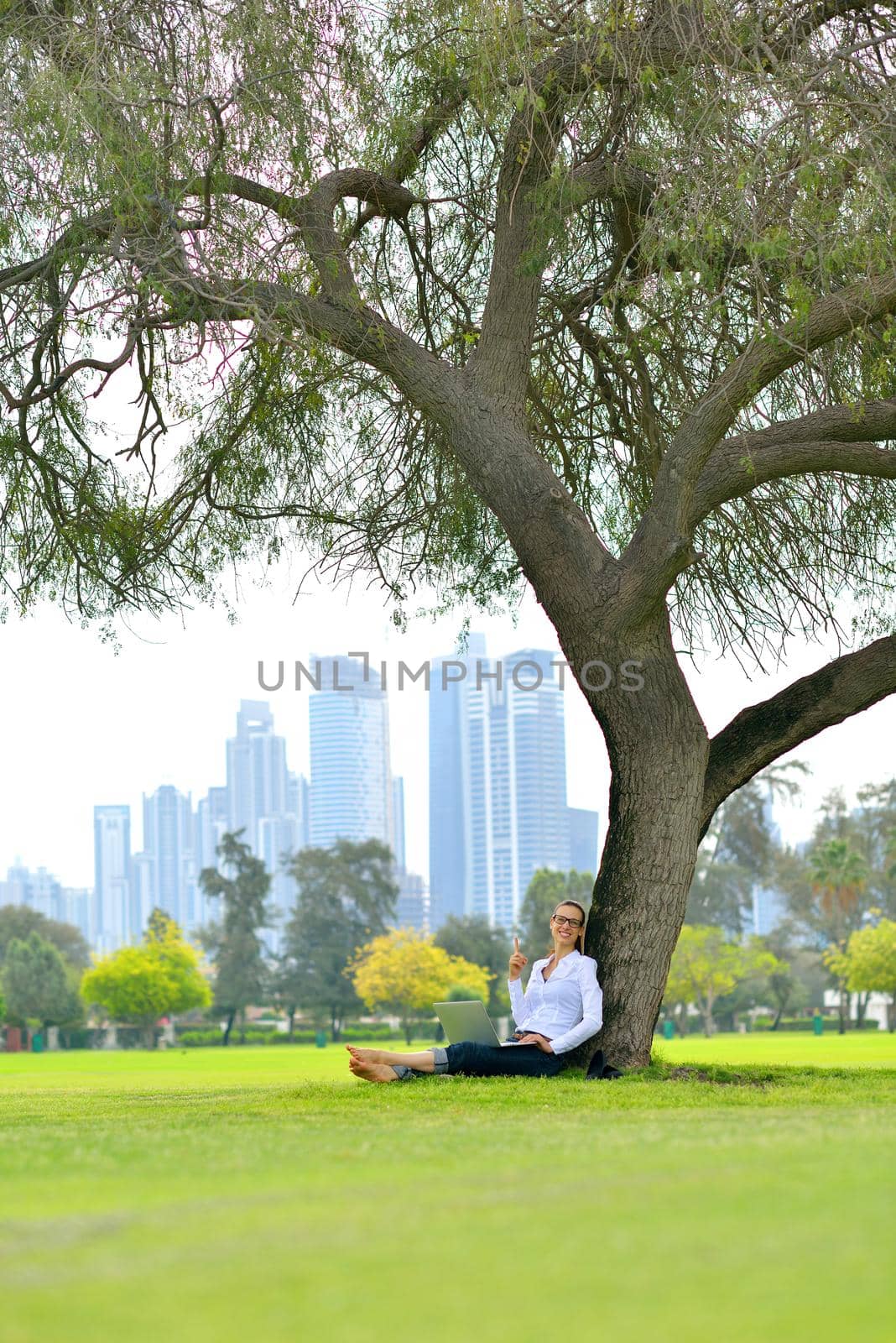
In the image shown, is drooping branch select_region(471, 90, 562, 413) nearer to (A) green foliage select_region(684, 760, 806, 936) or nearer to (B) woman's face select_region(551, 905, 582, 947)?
(B) woman's face select_region(551, 905, 582, 947)

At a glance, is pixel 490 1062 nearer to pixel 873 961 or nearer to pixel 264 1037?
pixel 873 961

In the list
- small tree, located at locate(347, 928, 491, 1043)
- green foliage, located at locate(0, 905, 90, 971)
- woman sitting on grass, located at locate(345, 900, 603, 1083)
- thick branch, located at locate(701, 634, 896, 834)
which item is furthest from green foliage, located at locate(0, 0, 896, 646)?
green foliage, located at locate(0, 905, 90, 971)

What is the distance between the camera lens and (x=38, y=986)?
6475cm

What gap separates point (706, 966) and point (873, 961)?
768 cm

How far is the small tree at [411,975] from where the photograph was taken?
6394 cm

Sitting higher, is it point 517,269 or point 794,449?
point 517,269

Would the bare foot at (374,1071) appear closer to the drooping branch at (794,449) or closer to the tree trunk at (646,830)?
the tree trunk at (646,830)

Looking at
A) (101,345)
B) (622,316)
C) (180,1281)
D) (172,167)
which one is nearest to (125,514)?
(101,345)

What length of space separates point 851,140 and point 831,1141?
6.51 metres

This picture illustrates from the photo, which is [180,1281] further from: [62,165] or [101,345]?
[101,345]

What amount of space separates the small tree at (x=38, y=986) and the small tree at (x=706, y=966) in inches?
1045

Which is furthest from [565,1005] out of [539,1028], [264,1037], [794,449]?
[264,1037]

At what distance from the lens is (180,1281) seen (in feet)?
9.06

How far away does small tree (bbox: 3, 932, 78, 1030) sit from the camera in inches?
2534
